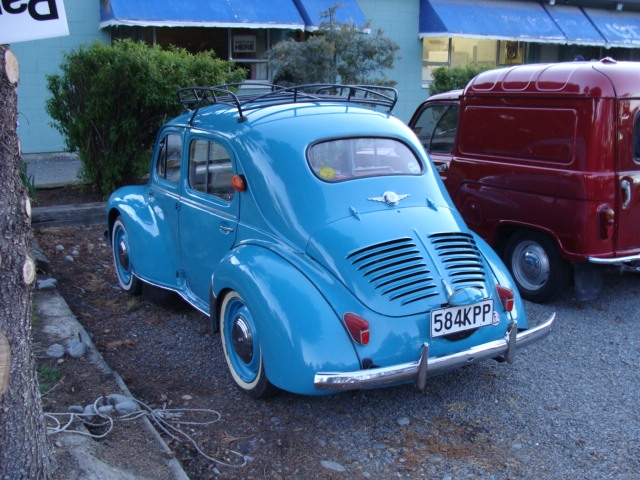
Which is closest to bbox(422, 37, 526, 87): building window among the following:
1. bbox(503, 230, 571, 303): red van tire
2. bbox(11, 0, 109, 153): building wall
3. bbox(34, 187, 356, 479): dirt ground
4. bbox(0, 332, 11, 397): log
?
bbox(11, 0, 109, 153): building wall

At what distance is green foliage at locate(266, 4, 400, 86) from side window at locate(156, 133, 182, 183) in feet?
23.3

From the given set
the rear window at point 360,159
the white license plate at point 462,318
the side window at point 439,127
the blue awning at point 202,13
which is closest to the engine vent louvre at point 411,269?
the white license plate at point 462,318

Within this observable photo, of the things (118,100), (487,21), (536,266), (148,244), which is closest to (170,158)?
(148,244)

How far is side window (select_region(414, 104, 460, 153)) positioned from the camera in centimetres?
723

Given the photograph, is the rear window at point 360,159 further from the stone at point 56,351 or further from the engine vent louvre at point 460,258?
the stone at point 56,351

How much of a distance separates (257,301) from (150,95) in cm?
545

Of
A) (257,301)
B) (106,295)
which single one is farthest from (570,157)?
(106,295)

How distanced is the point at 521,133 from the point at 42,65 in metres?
9.99

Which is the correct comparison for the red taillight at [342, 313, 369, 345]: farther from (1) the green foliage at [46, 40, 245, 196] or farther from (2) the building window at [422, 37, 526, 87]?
(2) the building window at [422, 37, 526, 87]

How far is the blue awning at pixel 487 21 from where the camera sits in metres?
16.2

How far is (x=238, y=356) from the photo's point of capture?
4.29 m

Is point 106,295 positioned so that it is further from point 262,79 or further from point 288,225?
point 262,79

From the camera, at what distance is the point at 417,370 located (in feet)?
11.8

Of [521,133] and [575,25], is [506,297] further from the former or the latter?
[575,25]
